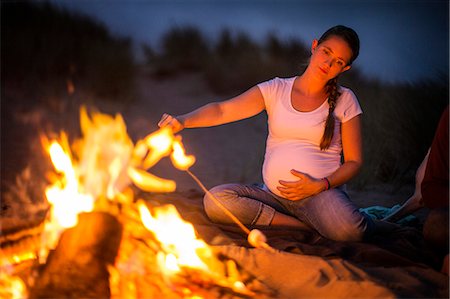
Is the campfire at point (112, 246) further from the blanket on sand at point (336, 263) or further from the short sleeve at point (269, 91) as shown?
the short sleeve at point (269, 91)

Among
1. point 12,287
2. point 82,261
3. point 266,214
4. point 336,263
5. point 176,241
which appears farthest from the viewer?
point 266,214

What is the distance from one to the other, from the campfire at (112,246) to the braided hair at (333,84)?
2.51 ft

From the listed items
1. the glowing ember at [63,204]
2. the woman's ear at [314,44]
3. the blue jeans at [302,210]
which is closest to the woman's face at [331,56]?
the woman's ear at [314,44]

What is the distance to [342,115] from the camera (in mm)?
3549

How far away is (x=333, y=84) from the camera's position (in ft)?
11.8

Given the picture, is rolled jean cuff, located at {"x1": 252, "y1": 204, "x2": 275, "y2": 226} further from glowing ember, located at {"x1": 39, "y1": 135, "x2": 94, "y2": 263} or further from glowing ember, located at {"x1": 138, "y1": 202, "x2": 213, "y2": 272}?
glowing ember, located at {"x1": 39, "y1": 135, "x2": 94, "y2": 263}

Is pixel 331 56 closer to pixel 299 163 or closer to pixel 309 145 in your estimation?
pixel 309 145

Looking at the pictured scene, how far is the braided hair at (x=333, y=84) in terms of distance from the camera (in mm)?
3432

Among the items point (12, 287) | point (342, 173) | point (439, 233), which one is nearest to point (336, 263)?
point (439, 233)

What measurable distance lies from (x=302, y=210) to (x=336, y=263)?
0.71 m

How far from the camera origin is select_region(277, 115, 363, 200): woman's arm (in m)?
3.48

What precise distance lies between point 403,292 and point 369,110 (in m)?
4.23

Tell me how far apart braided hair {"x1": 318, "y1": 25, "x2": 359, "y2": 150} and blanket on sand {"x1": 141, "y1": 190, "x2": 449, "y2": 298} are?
61 cm

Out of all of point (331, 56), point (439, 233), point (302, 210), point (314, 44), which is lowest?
point (439, 233)
